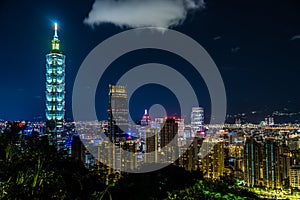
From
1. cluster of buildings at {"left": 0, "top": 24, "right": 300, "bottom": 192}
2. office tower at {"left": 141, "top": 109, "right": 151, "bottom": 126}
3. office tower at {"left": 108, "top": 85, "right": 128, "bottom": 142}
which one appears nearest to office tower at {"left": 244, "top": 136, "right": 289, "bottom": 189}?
cluster of buildings at {"left": 0, "top": 24, "right": 300, "bottom": 192}

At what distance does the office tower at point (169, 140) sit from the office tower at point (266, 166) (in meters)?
3.25

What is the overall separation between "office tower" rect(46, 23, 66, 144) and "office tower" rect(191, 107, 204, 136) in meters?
7.78

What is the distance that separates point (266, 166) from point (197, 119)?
268 inches

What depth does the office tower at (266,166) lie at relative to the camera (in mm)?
13188

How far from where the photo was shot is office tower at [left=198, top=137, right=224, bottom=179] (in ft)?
44.5

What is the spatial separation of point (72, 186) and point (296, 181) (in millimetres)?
11446

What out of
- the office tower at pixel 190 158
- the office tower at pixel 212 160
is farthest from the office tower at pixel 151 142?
the office tower at pixel 212 160

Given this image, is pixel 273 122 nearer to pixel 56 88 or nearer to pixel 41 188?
pixel 56 88

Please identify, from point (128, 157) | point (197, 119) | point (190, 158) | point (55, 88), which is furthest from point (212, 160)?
point (55, 88)

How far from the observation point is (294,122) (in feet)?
97.2

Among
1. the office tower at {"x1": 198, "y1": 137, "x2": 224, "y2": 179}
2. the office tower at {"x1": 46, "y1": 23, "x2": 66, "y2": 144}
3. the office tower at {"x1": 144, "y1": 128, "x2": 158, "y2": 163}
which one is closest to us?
the office tower at {"x1": 198, "y1": 137, "x2": 224, "y2": 179}

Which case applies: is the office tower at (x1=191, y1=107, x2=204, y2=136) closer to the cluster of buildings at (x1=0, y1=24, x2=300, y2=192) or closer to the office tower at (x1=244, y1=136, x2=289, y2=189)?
the cluster of buildings at (x1=0, y1=24, x2=300, y2=192)

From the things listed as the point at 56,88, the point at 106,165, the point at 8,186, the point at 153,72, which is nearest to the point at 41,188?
the point at 8,186

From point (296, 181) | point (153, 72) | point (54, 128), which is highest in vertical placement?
point (153, 72)
